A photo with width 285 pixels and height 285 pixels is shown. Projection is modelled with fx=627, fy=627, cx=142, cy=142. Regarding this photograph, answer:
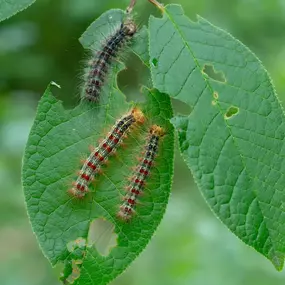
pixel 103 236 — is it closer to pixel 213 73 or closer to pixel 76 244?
pixel 76 244

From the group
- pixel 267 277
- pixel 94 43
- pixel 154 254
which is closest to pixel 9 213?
pixel 154 254

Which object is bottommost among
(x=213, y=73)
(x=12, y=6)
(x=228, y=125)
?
(x=228, y=125)

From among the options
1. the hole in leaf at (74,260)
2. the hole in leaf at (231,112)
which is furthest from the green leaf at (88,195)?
the hole in leaf at (231,112)

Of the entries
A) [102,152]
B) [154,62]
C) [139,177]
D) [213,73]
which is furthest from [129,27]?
[139,177]

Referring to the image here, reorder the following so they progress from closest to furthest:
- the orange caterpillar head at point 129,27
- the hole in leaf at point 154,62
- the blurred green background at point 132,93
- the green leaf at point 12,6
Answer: the green leaf at point 12,6 → the hole in leaf at point 154,62 → the orange caterpillar head at point 129,27 → the blurred green background at point 132,93

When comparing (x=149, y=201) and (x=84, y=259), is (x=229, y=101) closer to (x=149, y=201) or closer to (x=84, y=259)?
(x=149, y=201)

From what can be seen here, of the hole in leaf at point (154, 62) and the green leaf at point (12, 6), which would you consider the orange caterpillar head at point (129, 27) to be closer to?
the hole in leaf at point (154, 62)

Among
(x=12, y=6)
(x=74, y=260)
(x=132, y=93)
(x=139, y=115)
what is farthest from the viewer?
(x=132, y=93)
